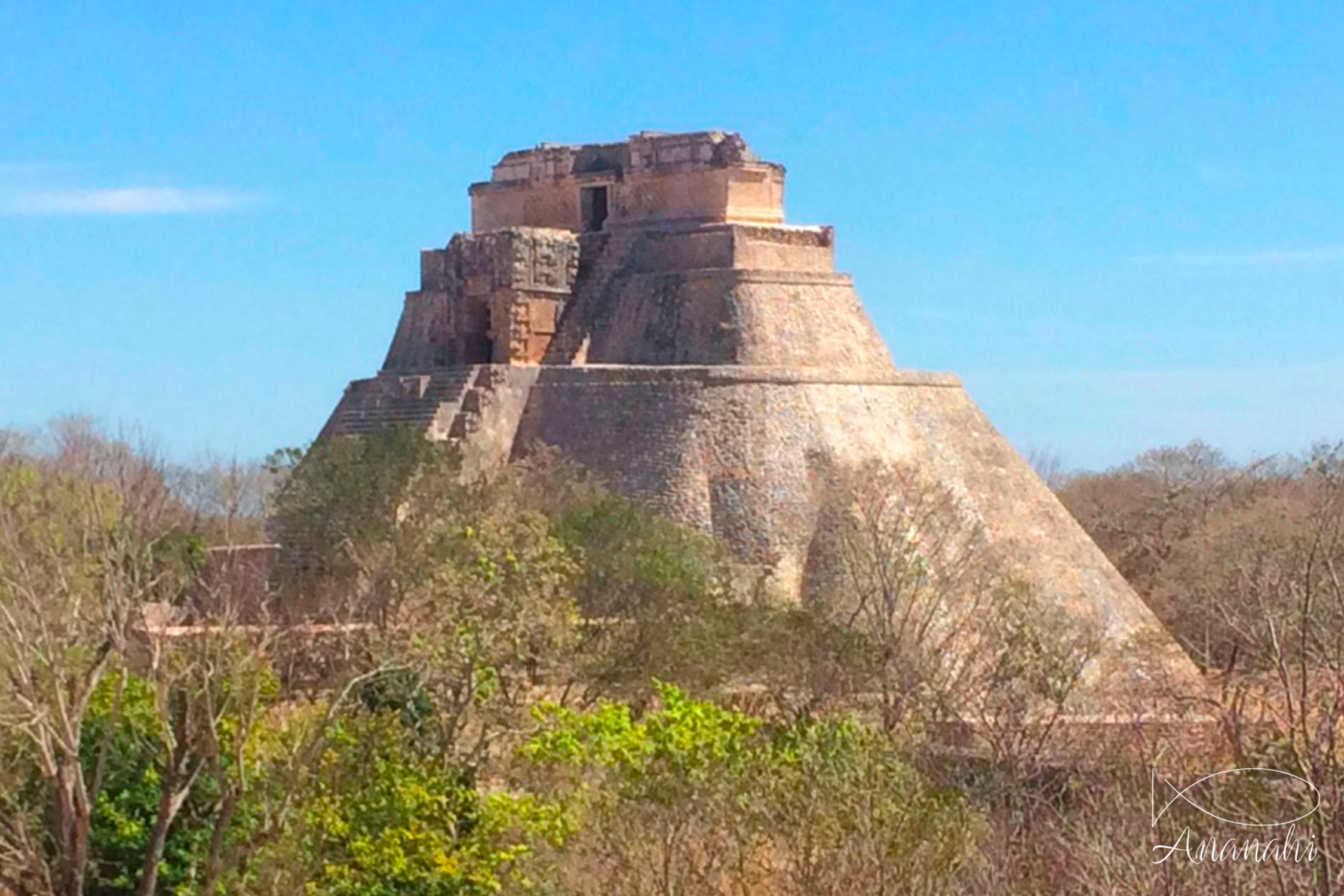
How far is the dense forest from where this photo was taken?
46.8ft

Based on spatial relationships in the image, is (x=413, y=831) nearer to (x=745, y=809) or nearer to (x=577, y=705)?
(x=745, y=809)

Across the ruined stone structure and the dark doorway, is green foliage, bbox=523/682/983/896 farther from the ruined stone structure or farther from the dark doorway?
the dark doorway

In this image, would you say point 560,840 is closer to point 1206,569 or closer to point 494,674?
point 494,674

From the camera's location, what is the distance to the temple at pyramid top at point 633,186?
104 feet

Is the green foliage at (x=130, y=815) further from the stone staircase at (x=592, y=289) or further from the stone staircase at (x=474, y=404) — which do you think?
the stone staircase at (x=592, y=289)

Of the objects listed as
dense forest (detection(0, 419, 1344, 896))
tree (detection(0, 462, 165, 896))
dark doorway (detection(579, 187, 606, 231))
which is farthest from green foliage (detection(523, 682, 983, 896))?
dark doorway (detection(579, 187, 606, 231))

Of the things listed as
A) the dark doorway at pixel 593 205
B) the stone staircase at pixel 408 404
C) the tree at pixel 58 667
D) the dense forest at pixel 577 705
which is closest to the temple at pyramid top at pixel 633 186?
the dark doorway at pixel 593 205

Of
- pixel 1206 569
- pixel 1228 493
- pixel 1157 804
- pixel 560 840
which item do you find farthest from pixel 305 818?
pixel 1228 493

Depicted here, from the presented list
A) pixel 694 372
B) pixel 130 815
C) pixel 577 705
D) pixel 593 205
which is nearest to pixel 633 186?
pixel 593 205

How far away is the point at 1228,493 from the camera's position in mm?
40312

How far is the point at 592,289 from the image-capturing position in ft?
105

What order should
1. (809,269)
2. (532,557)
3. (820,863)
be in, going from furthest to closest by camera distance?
(809,269)
(532,557)
(820,863)

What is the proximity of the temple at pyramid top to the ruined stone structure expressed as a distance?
0.04 meters

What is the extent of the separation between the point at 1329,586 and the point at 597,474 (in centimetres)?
1091
